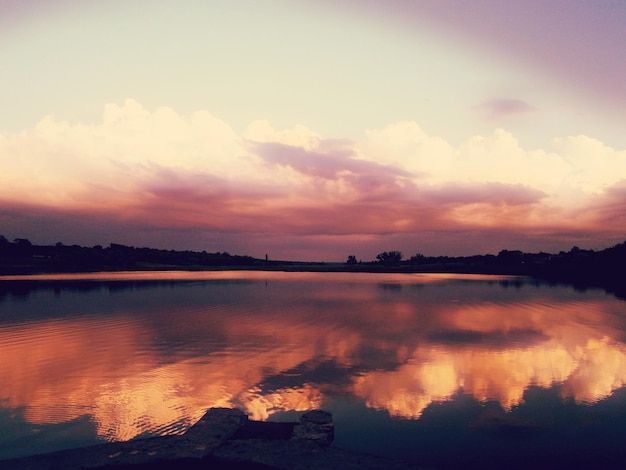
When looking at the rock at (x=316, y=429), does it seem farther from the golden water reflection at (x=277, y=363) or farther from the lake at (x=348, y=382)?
the golden water reflection at (x=277, y=363)

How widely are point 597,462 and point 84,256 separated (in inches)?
7878

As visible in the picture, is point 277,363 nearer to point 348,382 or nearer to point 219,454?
point 348,382

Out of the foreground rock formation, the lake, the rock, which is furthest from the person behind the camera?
the lake

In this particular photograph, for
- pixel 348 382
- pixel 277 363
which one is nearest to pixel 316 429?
pixel 348 382

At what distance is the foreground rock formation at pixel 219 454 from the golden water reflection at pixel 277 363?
175cm

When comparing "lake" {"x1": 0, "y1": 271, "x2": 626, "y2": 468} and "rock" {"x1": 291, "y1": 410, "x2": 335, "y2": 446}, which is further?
"lake" {"x1": 0, "y1": 271, "x2": 626, "y2": 468}

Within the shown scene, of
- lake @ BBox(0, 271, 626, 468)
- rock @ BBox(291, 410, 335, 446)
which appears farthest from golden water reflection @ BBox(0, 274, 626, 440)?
rock @ BBox(291, 410, 335, 446)

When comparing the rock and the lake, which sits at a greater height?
the rock

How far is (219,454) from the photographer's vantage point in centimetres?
1116

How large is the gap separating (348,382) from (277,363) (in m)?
4.65

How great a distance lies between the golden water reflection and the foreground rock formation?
1.75 meters

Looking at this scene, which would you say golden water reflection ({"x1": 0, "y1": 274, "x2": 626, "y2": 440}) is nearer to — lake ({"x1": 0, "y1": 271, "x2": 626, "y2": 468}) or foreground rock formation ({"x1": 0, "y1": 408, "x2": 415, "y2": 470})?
lake ({"x1": 0, "y1": 271, "x2": 626, "y2": 468})

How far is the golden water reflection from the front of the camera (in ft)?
52.7

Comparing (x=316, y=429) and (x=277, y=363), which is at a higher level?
(x=316, y=429)
